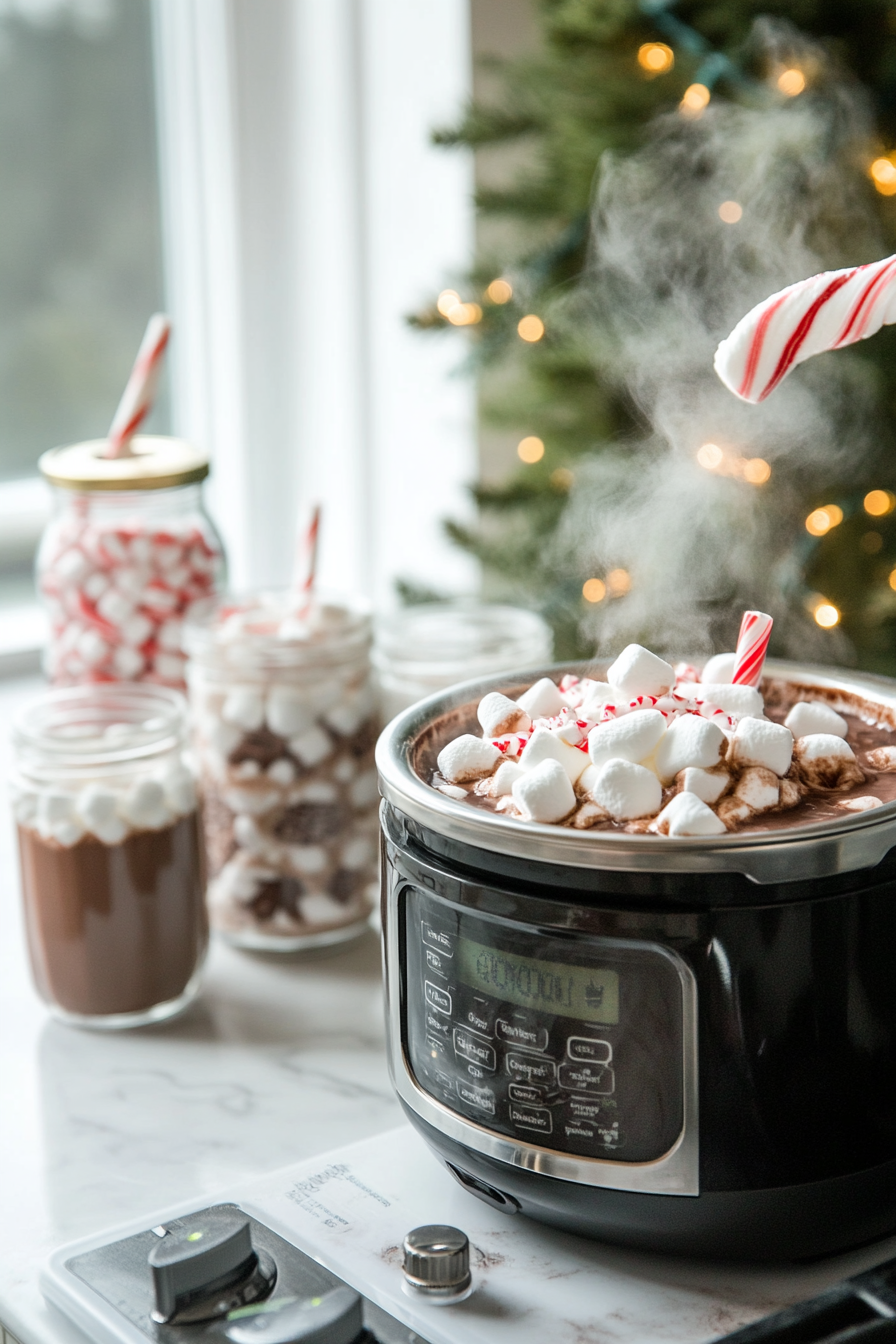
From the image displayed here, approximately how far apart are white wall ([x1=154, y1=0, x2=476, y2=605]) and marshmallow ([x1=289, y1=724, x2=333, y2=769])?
1.90 feet

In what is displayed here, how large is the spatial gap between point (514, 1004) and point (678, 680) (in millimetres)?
227

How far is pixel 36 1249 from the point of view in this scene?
794 mm

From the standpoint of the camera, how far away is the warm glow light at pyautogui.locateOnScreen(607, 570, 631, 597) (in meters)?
1.38

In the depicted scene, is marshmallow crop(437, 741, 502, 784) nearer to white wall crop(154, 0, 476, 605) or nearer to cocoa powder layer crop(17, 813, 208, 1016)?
cocoa powder layer crop(17, 813, 208, 1016)

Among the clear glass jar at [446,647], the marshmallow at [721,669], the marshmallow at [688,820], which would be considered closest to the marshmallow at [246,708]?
the clear glass jar at [446,647]

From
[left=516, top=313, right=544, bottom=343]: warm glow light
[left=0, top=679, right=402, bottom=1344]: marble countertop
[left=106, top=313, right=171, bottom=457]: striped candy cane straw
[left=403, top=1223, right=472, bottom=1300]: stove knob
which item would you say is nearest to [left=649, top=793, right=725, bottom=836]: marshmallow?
[left=403, top=1223, right=472, bottom=1300]: stove knob

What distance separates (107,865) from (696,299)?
704mm

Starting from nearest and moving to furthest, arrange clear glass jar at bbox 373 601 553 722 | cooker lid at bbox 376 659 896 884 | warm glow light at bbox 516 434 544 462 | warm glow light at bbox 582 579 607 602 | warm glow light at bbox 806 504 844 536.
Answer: cooker lid at bbox 376 659 896 884
clear glass jar at bbox 373 601 553 722
warm glow light at bbox 806 504 844 536
warm glow light at bbox 582 579 607 602
warm glow light at bbox 516 434 544 462

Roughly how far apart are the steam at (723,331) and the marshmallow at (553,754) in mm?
504

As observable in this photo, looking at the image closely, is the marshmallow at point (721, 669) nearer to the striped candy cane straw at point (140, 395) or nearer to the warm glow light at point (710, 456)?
the warm glow light at point (710, 456)

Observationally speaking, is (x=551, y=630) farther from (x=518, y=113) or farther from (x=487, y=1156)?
(x=487, y=1156)

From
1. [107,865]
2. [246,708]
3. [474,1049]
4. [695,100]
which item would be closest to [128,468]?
[246,708]

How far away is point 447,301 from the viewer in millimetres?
1496

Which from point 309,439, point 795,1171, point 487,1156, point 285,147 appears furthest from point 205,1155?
point 285,147
